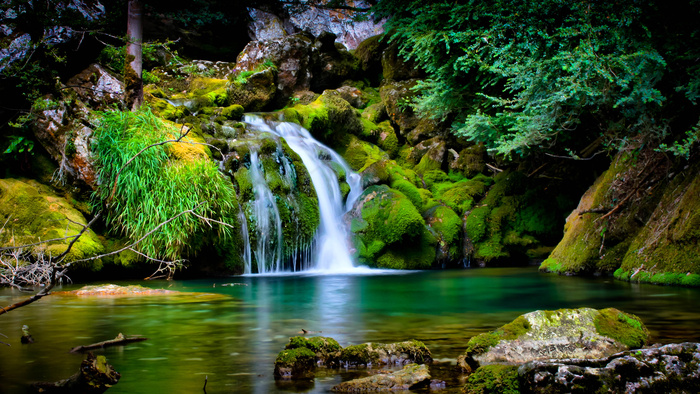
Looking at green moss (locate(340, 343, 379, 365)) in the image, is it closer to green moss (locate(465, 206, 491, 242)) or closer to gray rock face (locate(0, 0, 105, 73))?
gray rock face (locate(0, 0, 105, 73))

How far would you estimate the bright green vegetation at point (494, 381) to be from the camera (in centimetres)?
276

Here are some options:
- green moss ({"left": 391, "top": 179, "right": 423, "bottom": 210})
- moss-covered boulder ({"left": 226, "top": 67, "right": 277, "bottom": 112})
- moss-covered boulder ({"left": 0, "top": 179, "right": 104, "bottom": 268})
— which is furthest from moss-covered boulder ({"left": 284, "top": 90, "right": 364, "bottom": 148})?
moss-covered boulder ({"left": 0, "top": 179, "right": 104, "bottom": 268})

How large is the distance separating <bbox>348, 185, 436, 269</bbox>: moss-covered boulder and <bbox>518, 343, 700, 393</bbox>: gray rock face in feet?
33.6

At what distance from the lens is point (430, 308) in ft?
20.9

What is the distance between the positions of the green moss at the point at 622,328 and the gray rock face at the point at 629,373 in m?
1.08

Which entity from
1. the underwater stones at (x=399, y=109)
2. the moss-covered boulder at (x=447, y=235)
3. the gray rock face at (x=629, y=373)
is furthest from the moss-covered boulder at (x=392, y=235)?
the gray rock face at (x=629, y=373)

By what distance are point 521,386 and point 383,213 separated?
10682 millimetres

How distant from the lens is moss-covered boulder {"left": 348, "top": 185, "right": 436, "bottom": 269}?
42.7ft

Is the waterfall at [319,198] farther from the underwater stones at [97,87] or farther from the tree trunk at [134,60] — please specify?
the underwater stones at [97,87]

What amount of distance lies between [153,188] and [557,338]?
833cm

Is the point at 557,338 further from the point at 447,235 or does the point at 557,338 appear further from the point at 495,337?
the point at 447,235

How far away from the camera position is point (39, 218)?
9.96 metres

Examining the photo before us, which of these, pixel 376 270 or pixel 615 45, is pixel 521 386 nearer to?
pixel 615 45

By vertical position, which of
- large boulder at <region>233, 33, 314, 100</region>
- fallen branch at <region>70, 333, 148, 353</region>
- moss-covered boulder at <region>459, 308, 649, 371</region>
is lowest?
fallen branch at <region>70, 333, 148, 353</region>
